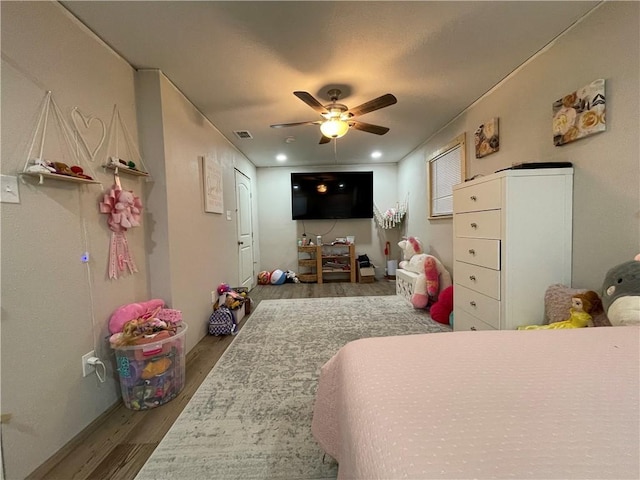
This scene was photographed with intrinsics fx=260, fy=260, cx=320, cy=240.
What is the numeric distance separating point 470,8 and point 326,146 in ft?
8.51

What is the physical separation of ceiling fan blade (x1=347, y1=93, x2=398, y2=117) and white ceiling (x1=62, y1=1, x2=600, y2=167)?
0.21 m

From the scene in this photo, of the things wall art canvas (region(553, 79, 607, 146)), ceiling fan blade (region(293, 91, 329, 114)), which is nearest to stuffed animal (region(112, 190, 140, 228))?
ceiling fan blade (region(293, 91, 329, 114))

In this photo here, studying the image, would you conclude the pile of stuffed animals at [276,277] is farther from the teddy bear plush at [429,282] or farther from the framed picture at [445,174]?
the framed picture at [445,174]

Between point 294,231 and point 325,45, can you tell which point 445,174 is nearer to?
point 325,45

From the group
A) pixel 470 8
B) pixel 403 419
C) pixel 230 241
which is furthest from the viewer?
pixel 230 241

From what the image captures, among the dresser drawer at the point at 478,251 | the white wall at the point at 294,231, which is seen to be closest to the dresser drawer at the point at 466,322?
the dresser drawer at the point at 478,251

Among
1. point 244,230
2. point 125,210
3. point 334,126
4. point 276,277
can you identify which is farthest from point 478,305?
point 276,277

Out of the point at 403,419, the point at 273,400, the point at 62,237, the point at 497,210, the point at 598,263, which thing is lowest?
the point at 273,400

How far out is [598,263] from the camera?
148 centimetres

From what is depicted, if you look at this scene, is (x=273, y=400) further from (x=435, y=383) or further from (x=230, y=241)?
(x=230, y=241)

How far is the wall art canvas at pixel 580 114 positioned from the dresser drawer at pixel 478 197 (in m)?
0.52

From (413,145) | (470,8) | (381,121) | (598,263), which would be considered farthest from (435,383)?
(413,145)

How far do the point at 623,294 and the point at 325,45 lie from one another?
208 centimetres

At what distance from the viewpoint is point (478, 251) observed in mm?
1874
